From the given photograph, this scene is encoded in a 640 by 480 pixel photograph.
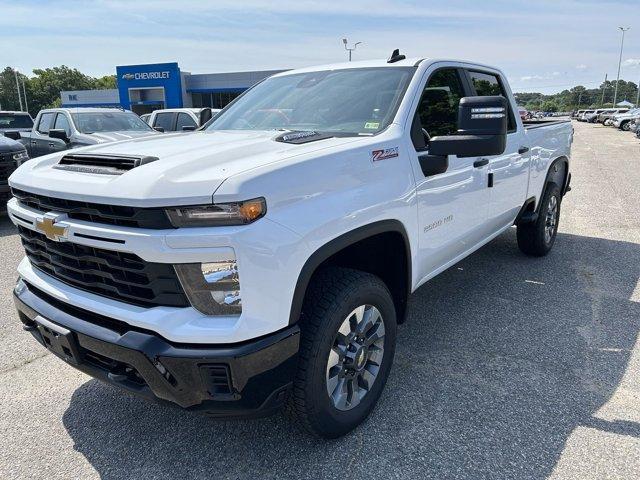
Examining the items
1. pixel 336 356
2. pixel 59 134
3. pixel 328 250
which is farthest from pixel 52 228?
pixel 59 134

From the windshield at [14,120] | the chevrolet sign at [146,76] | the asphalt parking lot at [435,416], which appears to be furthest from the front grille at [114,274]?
the chevrolet sign at [146,76]

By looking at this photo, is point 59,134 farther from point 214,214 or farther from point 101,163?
point 214,214

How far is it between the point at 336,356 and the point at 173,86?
150 feet

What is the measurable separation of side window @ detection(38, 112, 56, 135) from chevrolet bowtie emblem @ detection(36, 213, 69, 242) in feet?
32.0

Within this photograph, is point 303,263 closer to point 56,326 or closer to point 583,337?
point 56,326

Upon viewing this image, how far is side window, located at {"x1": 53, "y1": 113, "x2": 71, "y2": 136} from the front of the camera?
10.2 metres

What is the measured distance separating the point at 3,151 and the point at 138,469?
728 cm

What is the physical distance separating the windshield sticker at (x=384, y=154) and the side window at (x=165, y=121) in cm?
1202

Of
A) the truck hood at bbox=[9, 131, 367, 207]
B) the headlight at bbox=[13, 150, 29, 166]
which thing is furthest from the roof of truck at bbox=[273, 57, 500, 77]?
the headlight at bbox=[13, 150, 29, 166]

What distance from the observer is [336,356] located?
2502 mm

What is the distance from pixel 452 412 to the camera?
2.87 m

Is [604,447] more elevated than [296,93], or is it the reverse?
[296,93]

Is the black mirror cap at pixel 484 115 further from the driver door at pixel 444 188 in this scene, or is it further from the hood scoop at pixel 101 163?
the hood scoop at pixel 101 163

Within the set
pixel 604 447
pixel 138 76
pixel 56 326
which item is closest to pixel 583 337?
pixel 604 447
